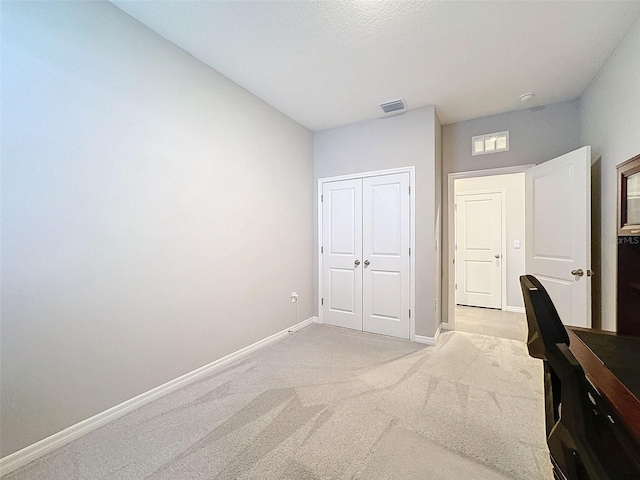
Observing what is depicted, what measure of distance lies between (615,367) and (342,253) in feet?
9.50

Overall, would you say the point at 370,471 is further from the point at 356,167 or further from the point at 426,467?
the point at 356,167

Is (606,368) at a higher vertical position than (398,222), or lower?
lower

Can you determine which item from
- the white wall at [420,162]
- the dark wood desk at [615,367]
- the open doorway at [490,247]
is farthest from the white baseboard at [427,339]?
the dark wood desk at [615,367]

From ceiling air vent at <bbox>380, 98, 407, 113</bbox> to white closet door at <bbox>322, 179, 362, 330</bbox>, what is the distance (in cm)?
94

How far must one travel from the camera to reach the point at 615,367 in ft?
3.57

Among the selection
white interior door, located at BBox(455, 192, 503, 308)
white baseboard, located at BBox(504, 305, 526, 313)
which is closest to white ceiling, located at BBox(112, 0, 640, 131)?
white interior door, located at BBox(455, 192, 503, 308)

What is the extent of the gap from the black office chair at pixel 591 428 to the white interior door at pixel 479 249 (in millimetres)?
4691

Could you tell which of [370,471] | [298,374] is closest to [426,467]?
[370,471]

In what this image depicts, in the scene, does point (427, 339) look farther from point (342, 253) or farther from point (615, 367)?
point (615, 367)

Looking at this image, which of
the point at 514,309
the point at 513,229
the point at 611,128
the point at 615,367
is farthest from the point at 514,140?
the point at 615,367

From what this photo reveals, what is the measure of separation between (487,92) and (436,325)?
8.98 ft

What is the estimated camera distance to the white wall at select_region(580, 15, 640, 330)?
1987 mm

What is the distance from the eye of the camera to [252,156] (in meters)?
2.96

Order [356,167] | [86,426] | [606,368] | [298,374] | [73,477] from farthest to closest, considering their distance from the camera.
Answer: [356,167] → [298,374] → [86,426] → [73,477] → [606,368]
